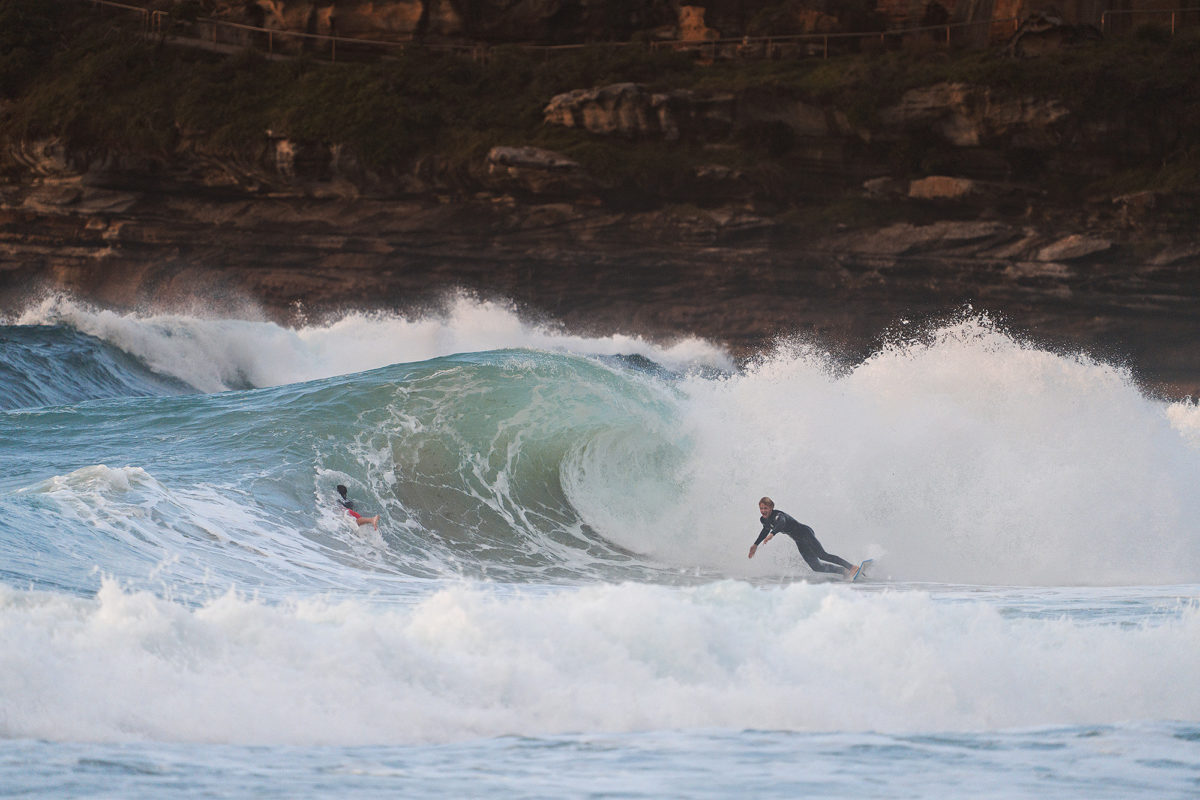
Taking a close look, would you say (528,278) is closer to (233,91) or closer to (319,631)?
(233,91)

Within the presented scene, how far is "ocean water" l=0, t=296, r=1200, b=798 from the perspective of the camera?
14.1ft

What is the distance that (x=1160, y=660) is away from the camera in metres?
5.41

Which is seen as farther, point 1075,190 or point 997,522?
point 1075,190

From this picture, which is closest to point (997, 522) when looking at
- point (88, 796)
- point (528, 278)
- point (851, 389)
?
point (851, 389)

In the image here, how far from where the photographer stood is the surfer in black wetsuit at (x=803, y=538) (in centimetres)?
981

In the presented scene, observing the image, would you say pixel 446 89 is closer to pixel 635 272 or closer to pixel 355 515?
pixel 635 272

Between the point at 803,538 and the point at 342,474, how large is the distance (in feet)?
13.5

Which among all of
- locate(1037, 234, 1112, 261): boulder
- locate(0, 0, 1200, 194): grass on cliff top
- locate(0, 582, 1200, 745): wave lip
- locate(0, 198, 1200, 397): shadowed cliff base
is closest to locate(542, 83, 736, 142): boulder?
locate(0, 0, 1200, 194): grass on cliff top

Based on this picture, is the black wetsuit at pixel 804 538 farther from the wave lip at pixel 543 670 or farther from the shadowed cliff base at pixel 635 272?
the shadowed cliff base at pixel 635 272

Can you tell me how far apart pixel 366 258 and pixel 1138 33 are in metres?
19.5

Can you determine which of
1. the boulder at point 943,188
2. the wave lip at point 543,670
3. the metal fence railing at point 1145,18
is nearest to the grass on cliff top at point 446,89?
the metal fence railing at point 1145,18

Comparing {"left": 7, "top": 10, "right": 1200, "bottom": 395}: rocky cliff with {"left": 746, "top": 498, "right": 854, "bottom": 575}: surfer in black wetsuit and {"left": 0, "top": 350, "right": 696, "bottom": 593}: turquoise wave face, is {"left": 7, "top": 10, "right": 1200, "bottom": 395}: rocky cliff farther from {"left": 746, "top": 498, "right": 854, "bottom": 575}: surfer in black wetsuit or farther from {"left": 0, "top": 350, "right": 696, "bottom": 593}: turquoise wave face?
{"left": 746, "top": 498, "right": 854, "bottom": 575}: surfer in black wetsuit

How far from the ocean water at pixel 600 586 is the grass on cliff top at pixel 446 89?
14.5 meters

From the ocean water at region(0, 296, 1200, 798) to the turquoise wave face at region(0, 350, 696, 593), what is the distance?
0.04m
